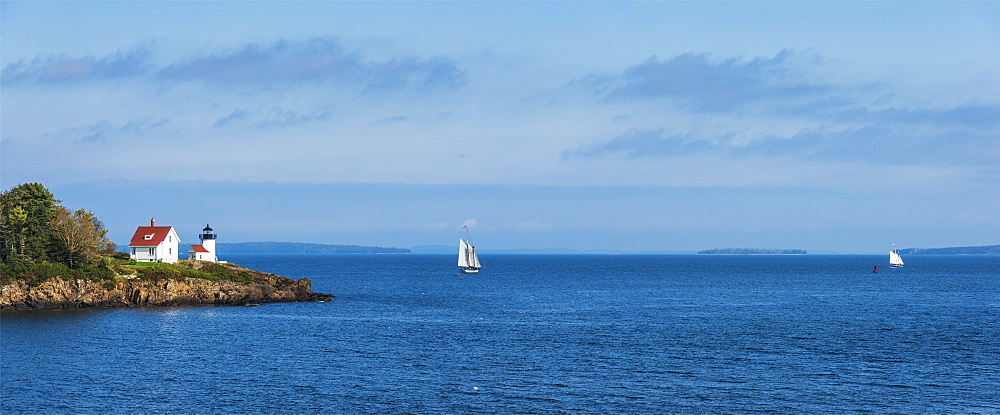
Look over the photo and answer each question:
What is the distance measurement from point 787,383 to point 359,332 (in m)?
42.7

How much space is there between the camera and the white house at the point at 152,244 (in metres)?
128

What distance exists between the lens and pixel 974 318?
317 ft

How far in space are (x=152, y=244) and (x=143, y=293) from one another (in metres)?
25.5

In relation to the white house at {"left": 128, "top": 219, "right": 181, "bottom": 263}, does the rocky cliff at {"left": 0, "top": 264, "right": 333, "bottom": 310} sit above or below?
below

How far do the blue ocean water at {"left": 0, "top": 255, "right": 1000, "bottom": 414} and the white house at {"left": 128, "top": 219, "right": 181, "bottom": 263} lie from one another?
96.7ft

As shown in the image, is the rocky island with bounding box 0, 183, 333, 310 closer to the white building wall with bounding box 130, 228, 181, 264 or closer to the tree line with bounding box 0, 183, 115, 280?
the tree line with bounding box 0, 183, 115, 280

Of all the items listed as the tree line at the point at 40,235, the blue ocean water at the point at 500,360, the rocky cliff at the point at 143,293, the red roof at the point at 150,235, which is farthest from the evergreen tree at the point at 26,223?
the red roof at the point at 150,235

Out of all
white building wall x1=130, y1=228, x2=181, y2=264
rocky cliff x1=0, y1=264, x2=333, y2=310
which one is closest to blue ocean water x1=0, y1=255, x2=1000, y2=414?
rocky cliff x1=0, y1=264, x2=333, y2=310

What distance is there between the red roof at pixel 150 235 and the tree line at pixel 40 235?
48.2 feet

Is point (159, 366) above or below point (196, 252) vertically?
below

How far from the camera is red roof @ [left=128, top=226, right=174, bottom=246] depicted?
421 ft

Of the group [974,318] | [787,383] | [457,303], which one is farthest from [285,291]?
[974,318]

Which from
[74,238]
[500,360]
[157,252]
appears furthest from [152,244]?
[500,360]

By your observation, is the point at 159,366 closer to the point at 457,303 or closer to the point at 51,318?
the point at 51,318
